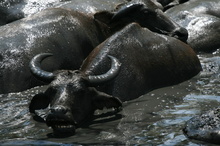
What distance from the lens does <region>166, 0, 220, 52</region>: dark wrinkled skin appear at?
1382cm

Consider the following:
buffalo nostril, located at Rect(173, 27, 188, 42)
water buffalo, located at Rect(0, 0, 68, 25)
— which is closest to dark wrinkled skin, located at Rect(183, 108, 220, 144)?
buffalo nostril, located at Rect(173, 27, 188, 42)

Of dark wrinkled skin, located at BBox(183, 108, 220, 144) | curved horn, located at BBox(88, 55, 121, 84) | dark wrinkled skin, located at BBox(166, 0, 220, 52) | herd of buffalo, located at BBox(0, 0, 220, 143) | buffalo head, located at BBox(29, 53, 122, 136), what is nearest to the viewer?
dark wrinkled skin, located at BBox(183, 108, 220, 144)

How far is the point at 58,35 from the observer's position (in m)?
11.8

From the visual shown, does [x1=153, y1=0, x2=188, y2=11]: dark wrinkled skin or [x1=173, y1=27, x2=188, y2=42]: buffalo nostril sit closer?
[x1=173, y1=27, x2=188, y2=42]: buffalo nostril

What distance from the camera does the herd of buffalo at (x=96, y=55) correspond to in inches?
330

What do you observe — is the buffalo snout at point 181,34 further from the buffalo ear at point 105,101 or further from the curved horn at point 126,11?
the buffalo ear at point 105,101

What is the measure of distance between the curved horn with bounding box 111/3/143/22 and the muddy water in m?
2.22

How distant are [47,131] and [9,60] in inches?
124

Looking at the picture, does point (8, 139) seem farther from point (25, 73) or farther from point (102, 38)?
point (102, 38)

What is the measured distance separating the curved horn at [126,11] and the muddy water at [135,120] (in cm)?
222

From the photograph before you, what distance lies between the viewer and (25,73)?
10766mm

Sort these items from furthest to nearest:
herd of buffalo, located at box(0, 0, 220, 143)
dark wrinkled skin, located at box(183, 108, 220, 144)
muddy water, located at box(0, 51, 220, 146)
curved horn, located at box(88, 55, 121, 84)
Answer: curved horn, located at box(88, 55, 121, 84), herd of buffalo, located at box(0, 0, 220, 143), muddy water, located at box(0, 51, 220, 146), dark wrinkled skin, located at box(183, 108, 220, 144)

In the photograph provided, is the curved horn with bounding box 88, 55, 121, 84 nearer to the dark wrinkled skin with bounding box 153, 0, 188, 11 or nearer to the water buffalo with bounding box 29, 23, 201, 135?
the water buffalo with bounding box 29, 23, 201, 135

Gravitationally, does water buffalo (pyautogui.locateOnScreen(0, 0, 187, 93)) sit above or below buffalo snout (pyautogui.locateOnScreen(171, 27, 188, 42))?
above
